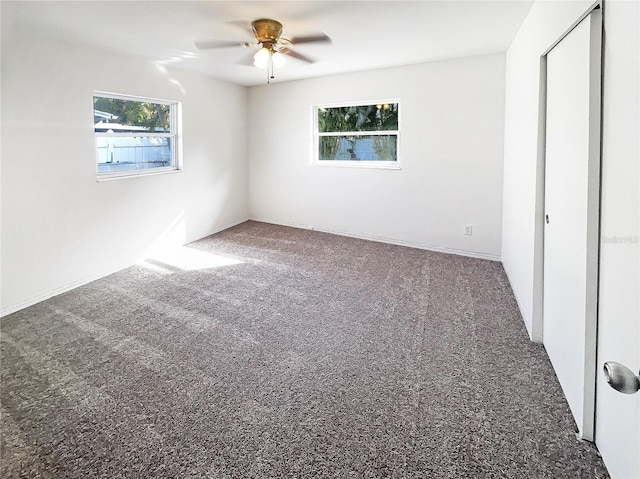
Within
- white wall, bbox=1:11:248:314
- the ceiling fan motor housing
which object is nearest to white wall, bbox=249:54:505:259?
white wall, bbox=1:11:248:314

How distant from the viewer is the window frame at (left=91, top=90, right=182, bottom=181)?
14.0 feet

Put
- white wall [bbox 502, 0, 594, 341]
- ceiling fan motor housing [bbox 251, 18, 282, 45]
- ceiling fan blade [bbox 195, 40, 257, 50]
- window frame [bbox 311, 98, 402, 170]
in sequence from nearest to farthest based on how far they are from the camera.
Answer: white wall [bbox 502, 0, 594, 341] → ceiling fan motor housing [bbox 251, 18, 282, 45] → ceiling fan blade [bbox 195, 40, 257, 50] → window frame [bbox 311, 98, 402, 170]

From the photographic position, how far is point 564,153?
7.17 feet

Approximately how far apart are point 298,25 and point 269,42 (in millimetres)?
279

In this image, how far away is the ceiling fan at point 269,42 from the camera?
3.29 m

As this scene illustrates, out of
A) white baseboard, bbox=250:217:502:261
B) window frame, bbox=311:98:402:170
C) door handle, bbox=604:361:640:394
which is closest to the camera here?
door handle, bbox=604:361:640:394

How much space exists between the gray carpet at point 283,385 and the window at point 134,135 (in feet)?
4.97

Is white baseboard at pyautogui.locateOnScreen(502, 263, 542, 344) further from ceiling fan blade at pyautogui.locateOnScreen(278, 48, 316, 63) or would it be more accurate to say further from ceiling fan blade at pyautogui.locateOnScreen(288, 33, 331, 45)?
ceiling fan blade at pyautogui.locateOnScreen(278, 48, 316, 63)

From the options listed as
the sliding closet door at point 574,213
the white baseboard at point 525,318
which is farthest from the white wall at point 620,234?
the white baseboard at point 525,318

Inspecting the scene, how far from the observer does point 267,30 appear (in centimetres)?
331

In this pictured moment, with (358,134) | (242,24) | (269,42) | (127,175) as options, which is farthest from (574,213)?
(127,175)

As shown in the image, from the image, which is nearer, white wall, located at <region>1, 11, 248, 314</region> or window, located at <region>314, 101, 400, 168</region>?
white wall, located at <region>1, 11, 248, 314</region>

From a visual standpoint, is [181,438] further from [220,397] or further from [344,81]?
[344,81]

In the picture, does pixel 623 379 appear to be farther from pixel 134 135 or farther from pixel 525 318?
pixel 134 135
